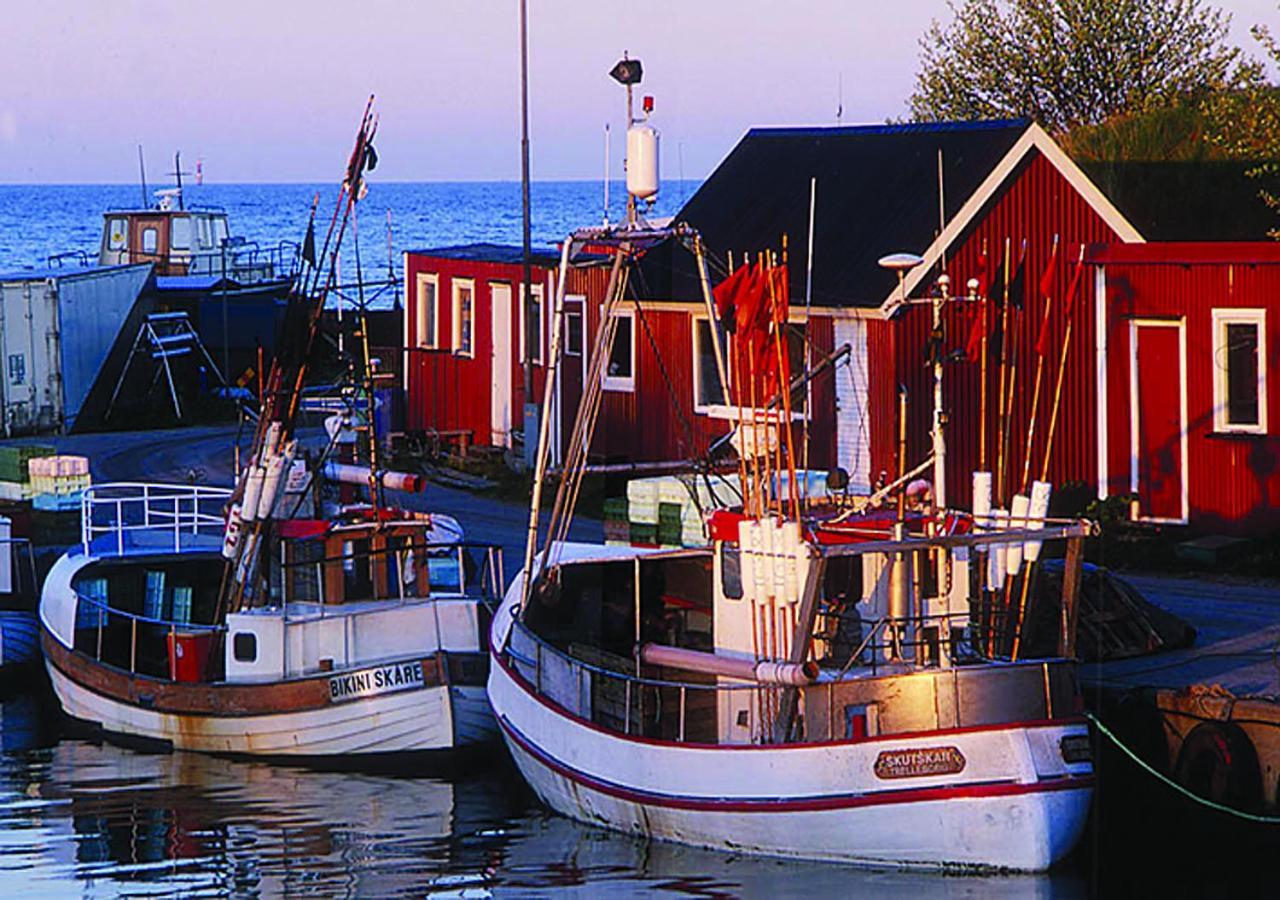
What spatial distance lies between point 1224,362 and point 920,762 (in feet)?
35.0

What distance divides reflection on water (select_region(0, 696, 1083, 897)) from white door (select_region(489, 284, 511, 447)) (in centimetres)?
1436

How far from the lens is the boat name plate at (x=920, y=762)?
16.8 m

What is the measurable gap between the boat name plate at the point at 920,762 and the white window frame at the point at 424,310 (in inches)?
903

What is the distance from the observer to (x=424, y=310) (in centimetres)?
3966

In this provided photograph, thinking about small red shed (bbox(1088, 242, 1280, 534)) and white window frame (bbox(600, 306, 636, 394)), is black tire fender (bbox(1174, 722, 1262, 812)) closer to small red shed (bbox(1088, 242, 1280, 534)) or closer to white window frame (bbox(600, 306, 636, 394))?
small red shed (bbox(1088, 242, 1280, 534))

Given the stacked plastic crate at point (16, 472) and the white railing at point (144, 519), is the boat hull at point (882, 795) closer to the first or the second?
the white railing at point (144, 519)

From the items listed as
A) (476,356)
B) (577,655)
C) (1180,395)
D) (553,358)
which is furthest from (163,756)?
(476,356)

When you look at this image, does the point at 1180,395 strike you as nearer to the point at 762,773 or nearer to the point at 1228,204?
the point at 762,773

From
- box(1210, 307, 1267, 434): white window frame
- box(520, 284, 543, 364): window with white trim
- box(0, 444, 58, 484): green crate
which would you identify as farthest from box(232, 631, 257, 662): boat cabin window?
box(520, 284, 543, 364): window with white trim

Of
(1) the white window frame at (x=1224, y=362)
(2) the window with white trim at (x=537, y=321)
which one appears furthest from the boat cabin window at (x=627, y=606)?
(2) the window with white trim at (x=537, y=321)

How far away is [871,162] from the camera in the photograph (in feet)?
103

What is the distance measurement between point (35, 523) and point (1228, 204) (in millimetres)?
22429

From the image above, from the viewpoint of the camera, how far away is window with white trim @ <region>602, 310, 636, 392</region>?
108ft

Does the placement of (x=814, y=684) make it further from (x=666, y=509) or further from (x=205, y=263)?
(x=205, y=263)
